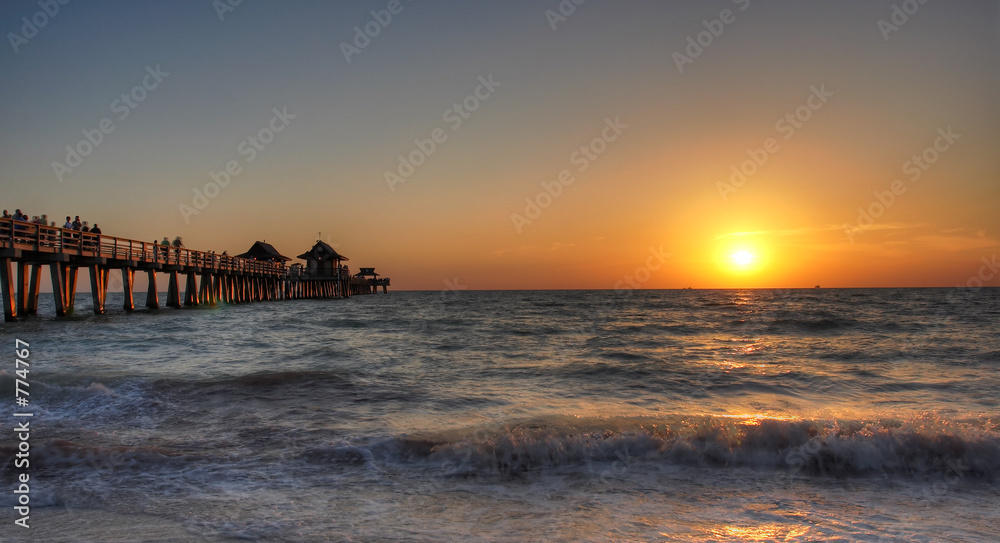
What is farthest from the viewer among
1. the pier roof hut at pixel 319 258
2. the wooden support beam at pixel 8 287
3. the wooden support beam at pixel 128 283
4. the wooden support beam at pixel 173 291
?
the pier roof hut at pixel 319 258

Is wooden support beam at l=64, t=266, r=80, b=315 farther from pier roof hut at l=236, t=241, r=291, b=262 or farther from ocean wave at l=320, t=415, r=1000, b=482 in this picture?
pier roof hut at l=236, t=241, r=291, b=262

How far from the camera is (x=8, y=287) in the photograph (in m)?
21.3

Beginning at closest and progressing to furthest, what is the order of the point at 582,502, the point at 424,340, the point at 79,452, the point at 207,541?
the point at 207,541 → the point at 582,502 → the point at 79,452 → the point at 424,340

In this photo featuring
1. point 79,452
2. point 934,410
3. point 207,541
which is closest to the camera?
point 207,541

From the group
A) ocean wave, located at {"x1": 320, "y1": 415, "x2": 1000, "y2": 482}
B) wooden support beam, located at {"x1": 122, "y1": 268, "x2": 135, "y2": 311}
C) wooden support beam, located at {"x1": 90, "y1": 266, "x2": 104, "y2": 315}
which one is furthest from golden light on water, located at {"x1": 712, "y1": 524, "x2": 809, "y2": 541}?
wooden support beam, located at {"x1": 122, "y1": 268, "x2": 135, "y2": 311}

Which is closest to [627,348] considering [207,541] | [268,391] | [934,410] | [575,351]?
[575,351]

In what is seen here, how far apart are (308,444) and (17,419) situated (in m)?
4.69

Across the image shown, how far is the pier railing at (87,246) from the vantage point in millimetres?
21062

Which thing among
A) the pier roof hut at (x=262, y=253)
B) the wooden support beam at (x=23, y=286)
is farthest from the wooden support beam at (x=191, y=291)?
the pier roof hut at (x=262, y=253)

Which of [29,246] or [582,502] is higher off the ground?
[29,246]

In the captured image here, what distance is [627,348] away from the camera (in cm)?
1819

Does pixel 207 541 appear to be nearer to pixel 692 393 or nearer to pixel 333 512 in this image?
pixel 333 512

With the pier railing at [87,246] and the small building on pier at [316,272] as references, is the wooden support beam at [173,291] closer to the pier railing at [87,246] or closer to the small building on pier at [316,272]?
the pier railing at [87,246]

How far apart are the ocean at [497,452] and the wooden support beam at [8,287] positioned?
1093 centimetres
